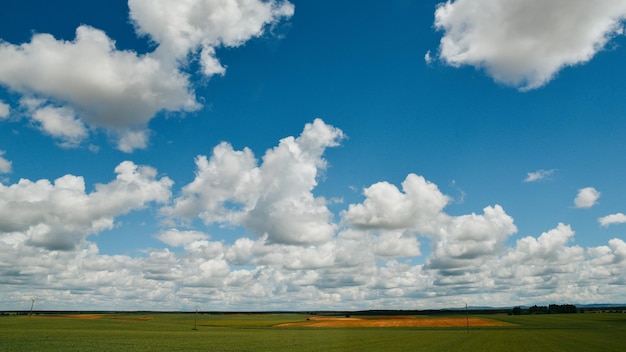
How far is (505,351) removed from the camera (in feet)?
196

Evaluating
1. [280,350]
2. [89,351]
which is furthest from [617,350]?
[89,351]

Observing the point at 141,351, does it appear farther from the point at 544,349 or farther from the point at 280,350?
the point at 544,349

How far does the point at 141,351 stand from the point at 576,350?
2254 inches

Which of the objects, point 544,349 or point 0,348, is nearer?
point 0,348

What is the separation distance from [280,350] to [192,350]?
473 inches

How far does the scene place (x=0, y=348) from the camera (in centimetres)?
5559

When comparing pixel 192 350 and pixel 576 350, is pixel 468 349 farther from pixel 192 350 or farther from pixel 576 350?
pixel 192 350

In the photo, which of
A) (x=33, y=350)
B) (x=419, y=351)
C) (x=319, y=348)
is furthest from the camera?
(x=319, y=348)

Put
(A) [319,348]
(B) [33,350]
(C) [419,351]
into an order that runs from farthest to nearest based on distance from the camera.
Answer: (A) [319,348]
(C) [419,351]
(B) [33,350]

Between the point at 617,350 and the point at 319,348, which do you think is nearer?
the point at 617,350

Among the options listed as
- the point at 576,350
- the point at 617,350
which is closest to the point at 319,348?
the point at 576,350

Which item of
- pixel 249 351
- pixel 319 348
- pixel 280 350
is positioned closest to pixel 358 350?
pixel 319 348

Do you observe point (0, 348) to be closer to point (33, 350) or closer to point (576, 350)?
point (33, 350)

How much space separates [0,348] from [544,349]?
231 ft
